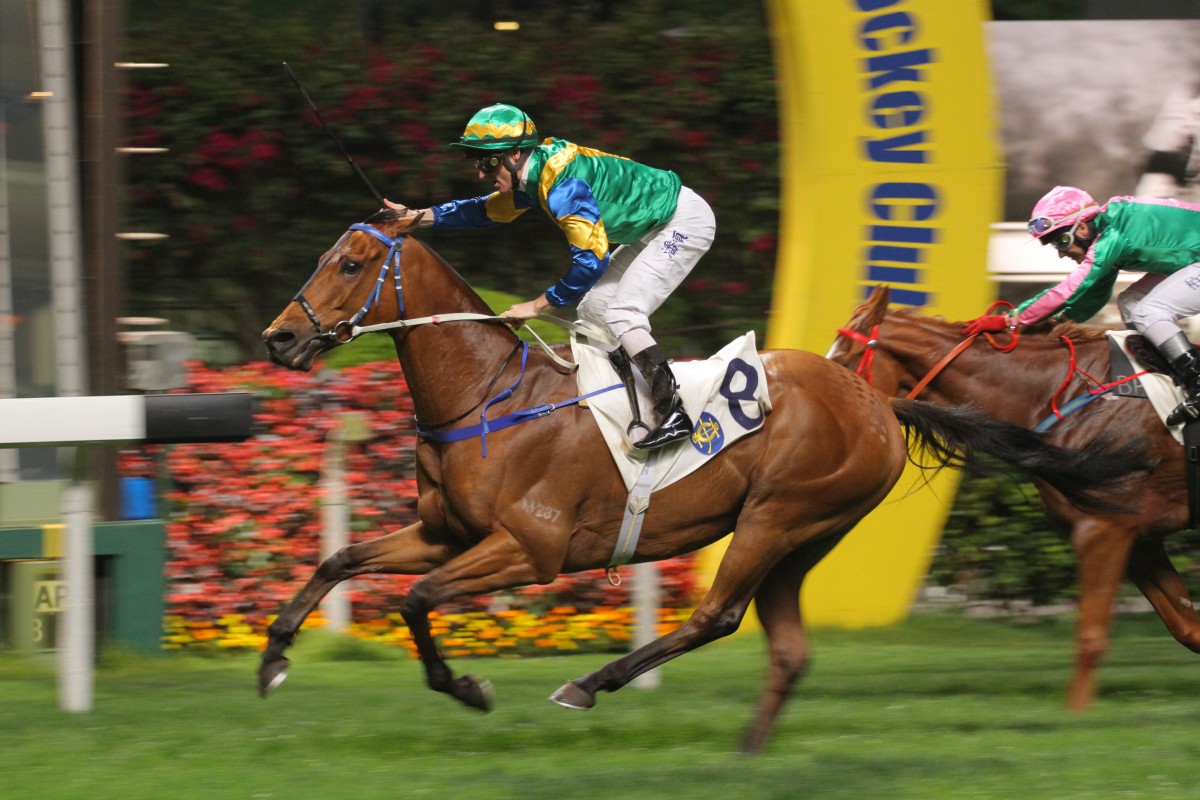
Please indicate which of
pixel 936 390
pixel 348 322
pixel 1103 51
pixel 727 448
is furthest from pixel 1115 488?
pixel 1103 51

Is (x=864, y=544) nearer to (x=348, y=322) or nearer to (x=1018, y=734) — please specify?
(x=1018, y=734)

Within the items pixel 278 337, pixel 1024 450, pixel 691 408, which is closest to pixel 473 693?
pixel 691 408

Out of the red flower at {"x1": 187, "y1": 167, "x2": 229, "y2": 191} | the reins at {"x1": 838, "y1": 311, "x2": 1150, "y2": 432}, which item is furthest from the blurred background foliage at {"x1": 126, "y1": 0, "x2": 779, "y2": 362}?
the reins at {"x1": 838, "y1": 311, "x2": 1150, "y2": 432}

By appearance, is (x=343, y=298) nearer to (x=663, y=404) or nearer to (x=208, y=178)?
(x=663, y=404)

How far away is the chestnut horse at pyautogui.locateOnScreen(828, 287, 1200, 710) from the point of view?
598 cm

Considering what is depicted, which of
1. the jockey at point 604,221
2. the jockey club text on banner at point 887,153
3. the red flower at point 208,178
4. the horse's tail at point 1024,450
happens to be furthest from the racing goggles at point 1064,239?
the red flower at point 208,178

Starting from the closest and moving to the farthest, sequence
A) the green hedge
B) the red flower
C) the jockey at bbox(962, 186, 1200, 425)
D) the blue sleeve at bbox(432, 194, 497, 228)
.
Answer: the blue sleeve at bbox(432, 194, 497, 228) < the jockey at bbox(962, 186, 1200, 425) < the green hedge < the red flower

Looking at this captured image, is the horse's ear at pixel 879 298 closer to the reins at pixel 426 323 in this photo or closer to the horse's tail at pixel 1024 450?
the horse's tail at pixel 1024 450

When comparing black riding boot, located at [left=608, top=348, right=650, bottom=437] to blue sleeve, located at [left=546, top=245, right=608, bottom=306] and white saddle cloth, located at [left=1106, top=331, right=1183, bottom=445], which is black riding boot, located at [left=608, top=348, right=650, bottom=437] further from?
white saddle cloth, located at [left=1106, top=331, right=1183, bottom=445]

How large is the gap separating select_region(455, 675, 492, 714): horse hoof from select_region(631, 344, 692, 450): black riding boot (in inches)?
36.6

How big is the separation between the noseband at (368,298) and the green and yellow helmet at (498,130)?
0.38 meters

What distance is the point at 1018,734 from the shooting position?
212 inches

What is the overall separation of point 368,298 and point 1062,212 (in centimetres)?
287

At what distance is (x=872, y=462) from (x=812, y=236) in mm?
2301
